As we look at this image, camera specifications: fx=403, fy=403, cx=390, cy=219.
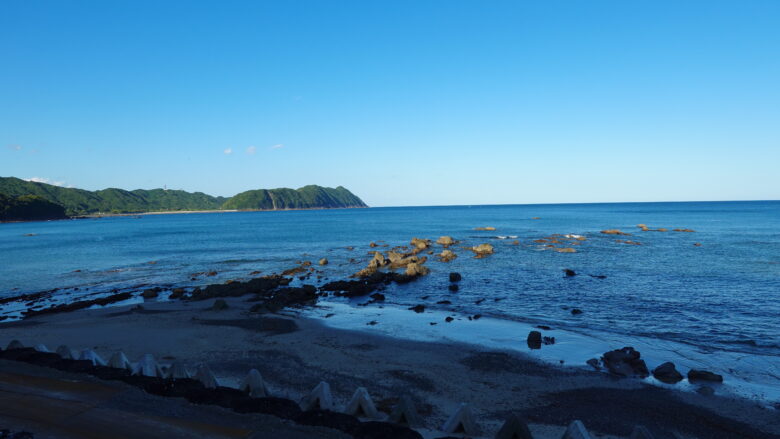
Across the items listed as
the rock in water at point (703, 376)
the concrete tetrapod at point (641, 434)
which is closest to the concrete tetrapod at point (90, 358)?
the concrete tetrapod at point (641, 434)

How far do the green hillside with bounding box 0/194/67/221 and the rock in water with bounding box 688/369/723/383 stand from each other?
767 ft

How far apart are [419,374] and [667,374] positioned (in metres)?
8.80

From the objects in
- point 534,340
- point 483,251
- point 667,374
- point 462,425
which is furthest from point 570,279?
point 462,425

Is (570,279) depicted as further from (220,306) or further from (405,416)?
(405,416)

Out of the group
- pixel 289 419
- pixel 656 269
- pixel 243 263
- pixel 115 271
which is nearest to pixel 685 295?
pixel 656 269

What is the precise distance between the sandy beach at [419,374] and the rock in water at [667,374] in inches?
42.7

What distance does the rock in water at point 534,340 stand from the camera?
17.8m

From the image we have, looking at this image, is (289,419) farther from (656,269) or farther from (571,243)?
(571,243)

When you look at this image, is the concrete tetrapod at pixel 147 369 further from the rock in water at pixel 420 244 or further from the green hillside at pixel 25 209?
the green hillside at pixel 25 209

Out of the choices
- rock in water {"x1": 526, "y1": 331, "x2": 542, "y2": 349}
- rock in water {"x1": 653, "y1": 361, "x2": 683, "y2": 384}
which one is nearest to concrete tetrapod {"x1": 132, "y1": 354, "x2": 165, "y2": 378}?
rock in water {"x1": 526, "y1": 331, "x2": 542, "y2": 349}

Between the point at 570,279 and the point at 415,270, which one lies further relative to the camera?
the point at 415,270

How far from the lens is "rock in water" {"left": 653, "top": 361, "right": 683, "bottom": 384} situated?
14070 millimetres

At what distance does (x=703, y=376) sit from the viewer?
14102mm

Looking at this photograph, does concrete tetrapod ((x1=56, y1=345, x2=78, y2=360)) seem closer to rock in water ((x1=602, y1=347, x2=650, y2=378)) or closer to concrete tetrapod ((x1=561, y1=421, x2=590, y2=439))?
concrete tetrapod ((x1=561, y1=421, x2=590, y2=439))
